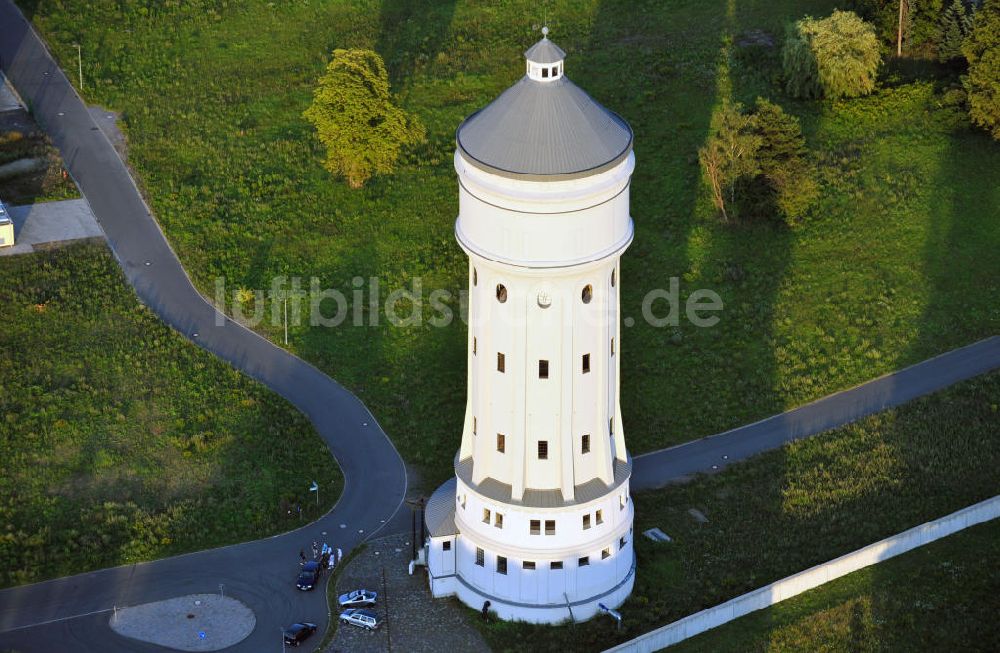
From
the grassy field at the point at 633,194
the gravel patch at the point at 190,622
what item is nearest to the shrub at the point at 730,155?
the grassy field at the point at 633,194

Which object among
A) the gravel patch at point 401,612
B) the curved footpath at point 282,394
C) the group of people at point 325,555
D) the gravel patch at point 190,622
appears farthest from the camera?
the group of people at point 325,555

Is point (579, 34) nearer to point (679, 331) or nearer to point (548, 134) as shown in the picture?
point (679, 331)

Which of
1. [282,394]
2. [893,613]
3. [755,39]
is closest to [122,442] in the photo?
[282,394]

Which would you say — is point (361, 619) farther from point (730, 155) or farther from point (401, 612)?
point (730, 155)

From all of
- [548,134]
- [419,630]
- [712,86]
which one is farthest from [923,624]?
[712,86]

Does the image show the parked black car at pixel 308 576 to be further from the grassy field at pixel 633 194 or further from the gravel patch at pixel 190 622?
the grassy field at pixel 633 194

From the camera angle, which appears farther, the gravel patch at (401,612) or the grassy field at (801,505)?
the grassy field at (801,505)

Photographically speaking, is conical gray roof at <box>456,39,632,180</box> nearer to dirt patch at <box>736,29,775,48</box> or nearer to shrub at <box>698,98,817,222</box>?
shrub at <box>698,98,817,222</box>
